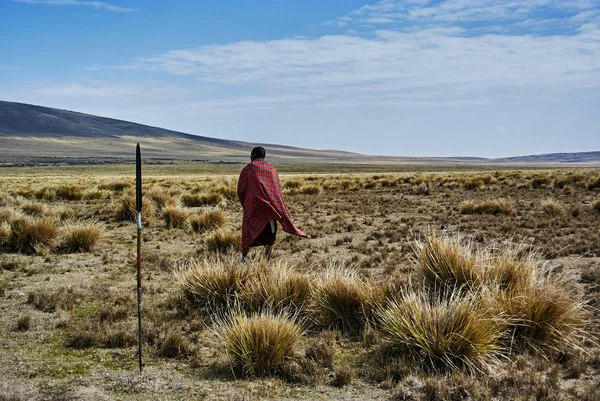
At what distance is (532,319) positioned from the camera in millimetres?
5801

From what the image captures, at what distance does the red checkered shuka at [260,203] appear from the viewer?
27.9 ft

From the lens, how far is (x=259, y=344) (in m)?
5.29

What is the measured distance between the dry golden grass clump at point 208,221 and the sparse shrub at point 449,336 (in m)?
10.5

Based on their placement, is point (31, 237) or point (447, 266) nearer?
point (447, 266)

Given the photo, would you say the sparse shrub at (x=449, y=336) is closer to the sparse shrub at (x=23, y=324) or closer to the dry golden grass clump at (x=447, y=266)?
the dry golden grass clump at (x=447, y=266)

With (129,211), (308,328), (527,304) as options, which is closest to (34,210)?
(129,211)

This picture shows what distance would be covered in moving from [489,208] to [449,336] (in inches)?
598

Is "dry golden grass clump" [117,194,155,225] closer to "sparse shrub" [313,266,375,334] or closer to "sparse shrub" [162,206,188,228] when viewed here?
"sparse shrub" [162,206,188,228]

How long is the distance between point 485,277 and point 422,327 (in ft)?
5.78

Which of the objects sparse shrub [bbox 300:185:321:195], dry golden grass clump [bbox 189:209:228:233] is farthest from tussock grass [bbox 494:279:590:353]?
sparse shrub [bbox 300:185:321:195]

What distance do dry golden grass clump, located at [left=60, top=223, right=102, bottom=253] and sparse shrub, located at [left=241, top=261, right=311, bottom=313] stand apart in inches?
251

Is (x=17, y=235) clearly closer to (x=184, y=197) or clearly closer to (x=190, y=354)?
(x=190, y=354)

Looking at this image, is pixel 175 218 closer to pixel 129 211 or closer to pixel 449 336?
pixel 129 211

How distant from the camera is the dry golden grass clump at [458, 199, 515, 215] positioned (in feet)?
61.7
